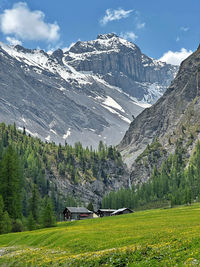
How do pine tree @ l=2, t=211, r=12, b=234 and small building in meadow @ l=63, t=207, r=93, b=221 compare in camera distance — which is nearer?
pine tree @ l=2, t=211, r=12, b=234

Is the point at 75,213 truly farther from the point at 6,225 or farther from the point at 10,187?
the point at 6,225

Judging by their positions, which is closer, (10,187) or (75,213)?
(10,187)

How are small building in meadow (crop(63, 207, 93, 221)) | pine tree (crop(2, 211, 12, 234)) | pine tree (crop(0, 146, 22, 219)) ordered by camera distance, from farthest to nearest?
small building in meadow (crop(63, 207, 93, 221)), pine tree (crop(0, 146, 22, 219)), pine tree (crop(2, 211, 12, 234))

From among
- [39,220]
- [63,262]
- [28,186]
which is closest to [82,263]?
[63,262]

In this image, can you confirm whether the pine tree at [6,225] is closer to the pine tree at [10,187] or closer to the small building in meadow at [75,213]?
the pine tree at [10,187]

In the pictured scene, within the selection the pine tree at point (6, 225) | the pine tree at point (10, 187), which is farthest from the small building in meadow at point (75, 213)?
the pine tree at point (6, 225)

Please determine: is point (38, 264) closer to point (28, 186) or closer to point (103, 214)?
point (103, 214)

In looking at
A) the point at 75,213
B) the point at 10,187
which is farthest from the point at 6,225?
the point at 75,213

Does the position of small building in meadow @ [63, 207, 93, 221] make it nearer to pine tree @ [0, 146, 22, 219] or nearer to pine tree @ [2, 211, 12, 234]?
pine tree @ [0, 146, 22, 219]

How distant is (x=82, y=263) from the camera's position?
23.5 meters

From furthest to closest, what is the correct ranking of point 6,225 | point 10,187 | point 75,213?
point 75,213
point 10,187
point 6,225

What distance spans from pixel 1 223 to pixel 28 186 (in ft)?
329

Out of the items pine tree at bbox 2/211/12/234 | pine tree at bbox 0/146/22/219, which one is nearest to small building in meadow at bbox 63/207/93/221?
pine tree at bbox 0/146/22/219

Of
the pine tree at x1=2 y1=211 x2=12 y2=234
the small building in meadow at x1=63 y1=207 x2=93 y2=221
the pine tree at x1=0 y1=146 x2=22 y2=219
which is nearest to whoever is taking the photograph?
the pine tree at x1=2 y1=211 x2=12 y2=234
